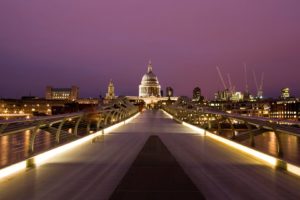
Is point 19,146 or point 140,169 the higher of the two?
point 19,146

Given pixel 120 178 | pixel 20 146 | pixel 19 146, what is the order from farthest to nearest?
pixel 19 146 < pixel 20 146 < pixel 120 178

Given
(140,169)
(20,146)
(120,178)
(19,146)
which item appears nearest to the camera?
(120,178)

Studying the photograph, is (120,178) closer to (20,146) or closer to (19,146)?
(20,146)

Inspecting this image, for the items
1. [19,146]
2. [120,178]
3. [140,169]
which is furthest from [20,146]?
[120,178]

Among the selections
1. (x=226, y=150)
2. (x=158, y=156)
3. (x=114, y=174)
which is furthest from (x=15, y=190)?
(x=226, y=150)

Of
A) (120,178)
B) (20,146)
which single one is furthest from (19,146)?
(120,178)

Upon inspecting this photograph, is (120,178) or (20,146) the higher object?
(20,146)

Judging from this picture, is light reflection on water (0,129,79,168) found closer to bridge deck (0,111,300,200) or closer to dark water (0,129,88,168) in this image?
dark water (0,129,88,168)

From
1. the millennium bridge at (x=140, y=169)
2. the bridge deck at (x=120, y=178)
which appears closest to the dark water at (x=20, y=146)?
the millennium bridge at (x=140, y=169)

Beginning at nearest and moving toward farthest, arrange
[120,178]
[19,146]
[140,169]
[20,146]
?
[120,178]
[140,169]
[20,146]
[19,146]

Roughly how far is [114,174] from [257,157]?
12.1ft

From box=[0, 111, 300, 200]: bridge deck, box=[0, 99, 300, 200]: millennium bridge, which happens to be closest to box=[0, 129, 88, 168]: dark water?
box=[0, 99, 300, 200]: millennium bridge

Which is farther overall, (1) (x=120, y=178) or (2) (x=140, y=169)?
(2) (x=140, y=169)

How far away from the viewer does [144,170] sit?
7.96m
